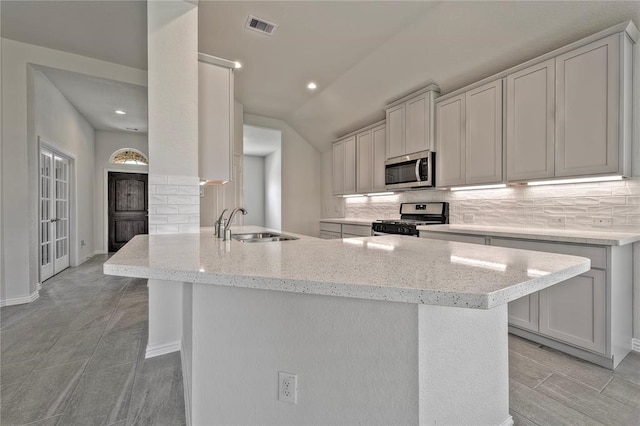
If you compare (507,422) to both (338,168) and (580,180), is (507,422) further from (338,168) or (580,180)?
(338,168)

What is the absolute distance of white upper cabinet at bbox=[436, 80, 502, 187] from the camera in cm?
276

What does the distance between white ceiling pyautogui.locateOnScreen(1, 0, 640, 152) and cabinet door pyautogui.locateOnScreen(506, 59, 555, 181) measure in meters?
0.24

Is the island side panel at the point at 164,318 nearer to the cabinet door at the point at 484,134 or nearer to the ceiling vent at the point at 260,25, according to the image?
the ceiling vent at the point at 260,25

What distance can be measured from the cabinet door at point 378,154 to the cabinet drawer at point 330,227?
0.85 m

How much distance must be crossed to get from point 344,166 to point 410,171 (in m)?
1.70

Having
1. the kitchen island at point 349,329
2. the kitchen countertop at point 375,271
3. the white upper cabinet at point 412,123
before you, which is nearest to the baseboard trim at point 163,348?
the kitchen island at point 349,329

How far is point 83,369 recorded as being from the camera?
191cm

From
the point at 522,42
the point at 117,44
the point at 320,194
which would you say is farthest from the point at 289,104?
the point at 522,42

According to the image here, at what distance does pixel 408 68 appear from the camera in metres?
3.25

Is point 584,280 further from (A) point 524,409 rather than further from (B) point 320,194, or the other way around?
(B) point 320,194

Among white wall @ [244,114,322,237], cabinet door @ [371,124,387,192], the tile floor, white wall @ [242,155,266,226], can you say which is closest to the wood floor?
the tile floor

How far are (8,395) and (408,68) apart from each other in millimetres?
4173

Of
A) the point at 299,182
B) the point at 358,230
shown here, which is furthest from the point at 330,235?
the point at 299,182

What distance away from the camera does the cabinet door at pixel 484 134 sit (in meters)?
2.74
